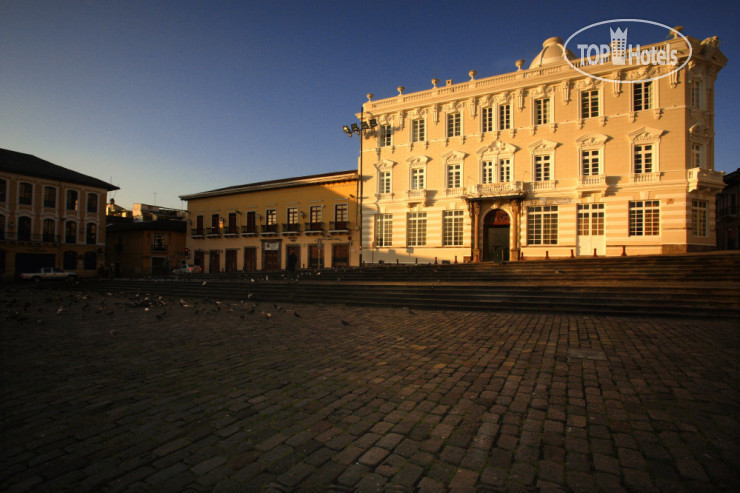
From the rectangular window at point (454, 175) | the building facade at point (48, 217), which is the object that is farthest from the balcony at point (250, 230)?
the rectangular window at point (454, 175)

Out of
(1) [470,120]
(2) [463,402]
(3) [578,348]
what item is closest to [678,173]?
(1) [470,120]

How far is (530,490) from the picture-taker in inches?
98.7

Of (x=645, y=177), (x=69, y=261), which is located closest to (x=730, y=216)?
(x=645, y=177)

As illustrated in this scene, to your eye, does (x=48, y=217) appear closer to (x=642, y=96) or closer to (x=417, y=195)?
(x=417, y=195)

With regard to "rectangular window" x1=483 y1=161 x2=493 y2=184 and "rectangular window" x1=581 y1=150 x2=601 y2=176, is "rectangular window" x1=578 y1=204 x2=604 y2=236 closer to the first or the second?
"rectangular window" x1=581 y1=150 x2=601 y2=176

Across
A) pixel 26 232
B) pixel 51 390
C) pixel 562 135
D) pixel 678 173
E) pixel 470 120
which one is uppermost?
pixel 470 120

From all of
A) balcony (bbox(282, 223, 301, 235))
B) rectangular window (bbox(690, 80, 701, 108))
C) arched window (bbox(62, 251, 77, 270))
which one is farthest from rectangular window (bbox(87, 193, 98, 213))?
rectangular window (bbox(690, 80, 701, 108))

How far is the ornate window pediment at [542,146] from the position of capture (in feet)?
77.8

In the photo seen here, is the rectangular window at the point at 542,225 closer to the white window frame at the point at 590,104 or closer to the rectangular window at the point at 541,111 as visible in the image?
the rectangular window at the point at 541,111

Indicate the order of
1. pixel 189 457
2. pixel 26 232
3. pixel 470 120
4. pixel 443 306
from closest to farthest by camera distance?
pixel 189 457 → pixel 443 306 → pixel 470 120 → pixel 26 232

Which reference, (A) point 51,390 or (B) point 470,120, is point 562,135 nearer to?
(B) point 470,120

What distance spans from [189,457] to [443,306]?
10535mm

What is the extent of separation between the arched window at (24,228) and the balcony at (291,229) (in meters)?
24.3

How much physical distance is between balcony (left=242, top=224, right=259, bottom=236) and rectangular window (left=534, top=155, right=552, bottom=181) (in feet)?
84.2
